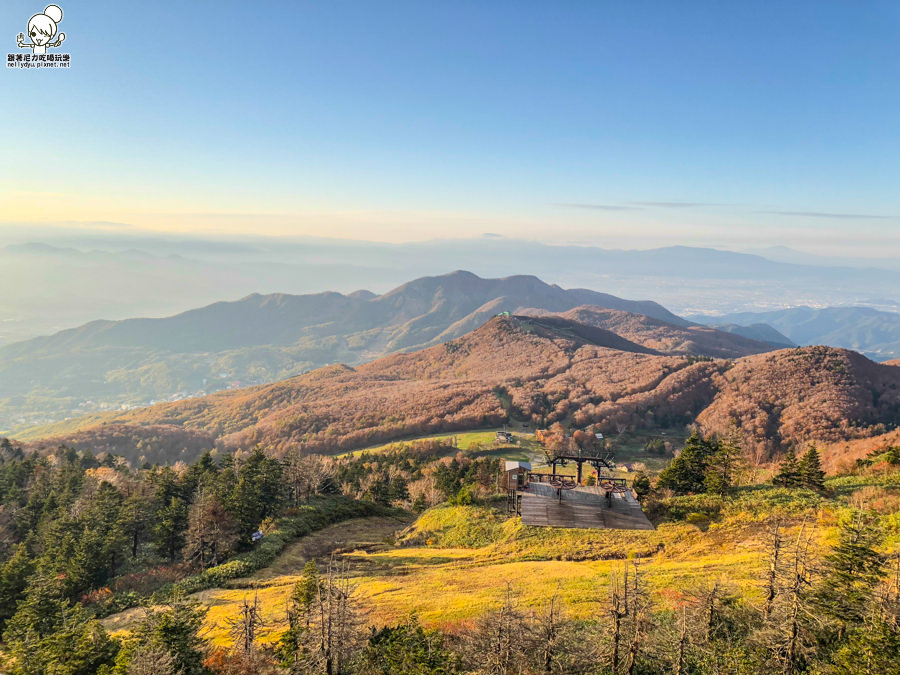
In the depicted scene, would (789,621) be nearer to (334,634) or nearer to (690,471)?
(334,634)

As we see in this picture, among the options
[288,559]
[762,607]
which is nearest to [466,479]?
[288,559]

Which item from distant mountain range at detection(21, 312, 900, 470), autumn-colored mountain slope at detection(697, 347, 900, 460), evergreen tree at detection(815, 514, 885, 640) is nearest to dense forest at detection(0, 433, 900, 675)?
evergreen tree at detection(815, 514, 885, 640)

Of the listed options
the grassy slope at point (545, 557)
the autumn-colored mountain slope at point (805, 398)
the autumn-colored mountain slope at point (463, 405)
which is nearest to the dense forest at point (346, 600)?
the grassy slope at point (545, 557)

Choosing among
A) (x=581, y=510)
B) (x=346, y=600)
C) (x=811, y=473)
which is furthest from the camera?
(x=811, y=473)

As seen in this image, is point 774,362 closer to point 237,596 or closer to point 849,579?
point 849,579

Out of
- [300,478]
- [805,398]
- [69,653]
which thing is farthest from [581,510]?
[805,398]
